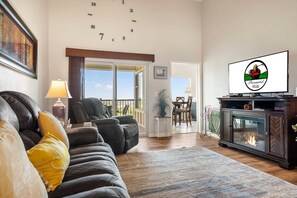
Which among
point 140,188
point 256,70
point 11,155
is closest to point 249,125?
point 256,70

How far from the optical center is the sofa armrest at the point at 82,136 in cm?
219

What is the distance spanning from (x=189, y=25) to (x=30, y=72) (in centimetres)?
418

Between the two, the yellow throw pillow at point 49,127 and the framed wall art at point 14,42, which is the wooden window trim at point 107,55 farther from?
the yellow throw pillow at point 49,127

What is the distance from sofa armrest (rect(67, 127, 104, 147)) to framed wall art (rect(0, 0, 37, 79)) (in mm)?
957

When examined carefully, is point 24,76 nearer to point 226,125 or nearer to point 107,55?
point 107,55

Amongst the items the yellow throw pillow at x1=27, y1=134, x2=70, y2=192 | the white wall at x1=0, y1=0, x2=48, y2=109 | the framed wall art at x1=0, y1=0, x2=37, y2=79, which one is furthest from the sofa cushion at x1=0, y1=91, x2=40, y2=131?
the yellow throw pillow at x1=27, y1=134, x2=70, y2=192

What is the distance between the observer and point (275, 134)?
2863 millimetres

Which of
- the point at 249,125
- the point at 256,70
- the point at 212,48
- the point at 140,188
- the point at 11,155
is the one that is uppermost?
the point at 212,48

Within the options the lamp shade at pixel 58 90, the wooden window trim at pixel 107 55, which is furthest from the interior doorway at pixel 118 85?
the lamp shade at pixel 58 90

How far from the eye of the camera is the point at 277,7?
3.34 m

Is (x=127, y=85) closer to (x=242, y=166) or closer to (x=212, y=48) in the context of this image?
(x=212, y=48)

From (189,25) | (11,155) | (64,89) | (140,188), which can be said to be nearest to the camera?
(11,155)

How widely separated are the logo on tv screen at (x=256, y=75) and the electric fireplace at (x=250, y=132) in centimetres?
59

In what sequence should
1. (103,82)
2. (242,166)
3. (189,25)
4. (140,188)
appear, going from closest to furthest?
(140,188) < (242,166) < (103,82) < (189,25)
